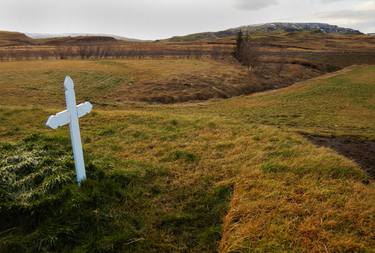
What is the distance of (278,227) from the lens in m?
5.71

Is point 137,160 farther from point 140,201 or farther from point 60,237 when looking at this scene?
point 60,237

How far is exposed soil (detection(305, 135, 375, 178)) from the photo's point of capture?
9402 mm

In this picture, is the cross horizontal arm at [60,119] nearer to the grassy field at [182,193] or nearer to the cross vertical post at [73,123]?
the cross vertical post at [73,123]

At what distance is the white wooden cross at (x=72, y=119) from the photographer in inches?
250

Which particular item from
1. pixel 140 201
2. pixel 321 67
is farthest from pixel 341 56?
pixel 140 201

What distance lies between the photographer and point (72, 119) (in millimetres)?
6602

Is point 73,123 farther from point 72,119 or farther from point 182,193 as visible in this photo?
point 182,193

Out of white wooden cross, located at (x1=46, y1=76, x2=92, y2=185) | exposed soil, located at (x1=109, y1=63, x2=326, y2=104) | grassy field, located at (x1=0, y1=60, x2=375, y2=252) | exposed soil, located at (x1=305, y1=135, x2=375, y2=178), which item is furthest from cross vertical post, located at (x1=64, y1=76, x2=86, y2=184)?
exposed soil, located at (x1=109, y1=63, x2=326, y2=104)

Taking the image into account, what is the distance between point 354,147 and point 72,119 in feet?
27.1

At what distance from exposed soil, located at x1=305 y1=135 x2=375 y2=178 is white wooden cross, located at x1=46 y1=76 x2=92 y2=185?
239 inches

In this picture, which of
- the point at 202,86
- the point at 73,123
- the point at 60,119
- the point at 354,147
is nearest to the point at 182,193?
the point at 73,123

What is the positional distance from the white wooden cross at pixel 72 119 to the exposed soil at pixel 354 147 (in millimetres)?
6067

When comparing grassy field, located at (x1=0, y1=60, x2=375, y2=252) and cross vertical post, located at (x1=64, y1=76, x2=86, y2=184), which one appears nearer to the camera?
grassy field, located at (x1=0, y1=60, x2=375, y2=252)

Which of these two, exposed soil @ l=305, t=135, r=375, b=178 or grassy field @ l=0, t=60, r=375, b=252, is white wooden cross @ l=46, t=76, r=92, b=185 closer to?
grassy field @ l=0, t=60, r=375, b=252
